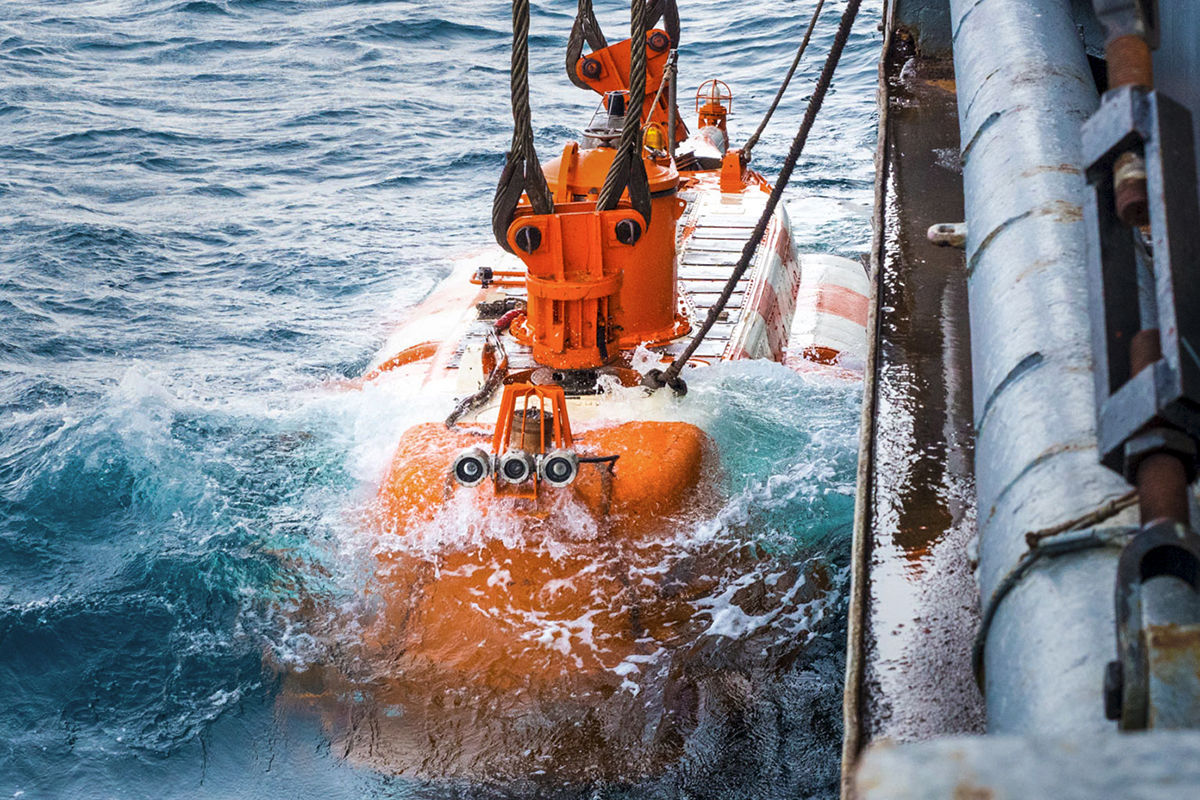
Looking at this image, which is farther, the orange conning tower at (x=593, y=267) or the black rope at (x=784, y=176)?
the orange conning tower at (x=593, y=267)

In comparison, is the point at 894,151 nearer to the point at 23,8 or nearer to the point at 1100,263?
the point at 1100,263

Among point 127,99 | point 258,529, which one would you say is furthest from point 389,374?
point 127,99

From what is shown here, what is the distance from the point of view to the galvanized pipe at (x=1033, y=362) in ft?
4.91

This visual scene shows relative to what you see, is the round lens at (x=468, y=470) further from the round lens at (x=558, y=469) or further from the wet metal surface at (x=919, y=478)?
the wet metal surface at (x=919, y=478)

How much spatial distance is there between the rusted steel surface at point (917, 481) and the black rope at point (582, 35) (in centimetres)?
316

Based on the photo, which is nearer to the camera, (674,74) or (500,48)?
(674,74)

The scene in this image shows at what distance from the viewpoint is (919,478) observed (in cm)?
302

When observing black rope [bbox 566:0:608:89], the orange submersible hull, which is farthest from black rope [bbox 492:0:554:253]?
black rope [bbox 566:0:608:89]

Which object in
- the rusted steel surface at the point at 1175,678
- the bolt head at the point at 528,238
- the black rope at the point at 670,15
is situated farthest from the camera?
the black rope at the point at 670,15

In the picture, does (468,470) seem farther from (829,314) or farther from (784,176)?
(829,314)

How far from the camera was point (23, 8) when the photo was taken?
20906mm

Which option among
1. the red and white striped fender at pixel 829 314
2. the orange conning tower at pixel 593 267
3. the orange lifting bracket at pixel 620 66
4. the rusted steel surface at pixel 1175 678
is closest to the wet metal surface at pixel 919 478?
the rusted steel surface at pixel 1175 678

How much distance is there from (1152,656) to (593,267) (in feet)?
15.4

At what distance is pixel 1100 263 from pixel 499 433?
3905mm
